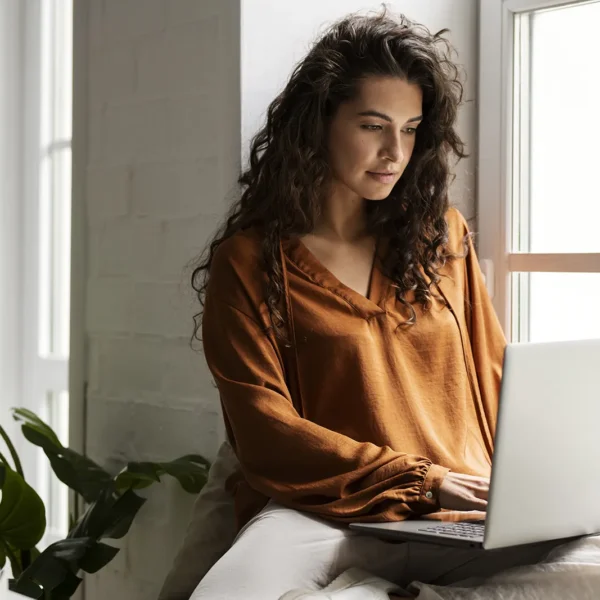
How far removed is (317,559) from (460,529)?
22cm

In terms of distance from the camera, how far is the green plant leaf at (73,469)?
5.82 ft

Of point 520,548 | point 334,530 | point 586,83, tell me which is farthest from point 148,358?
point 586,83

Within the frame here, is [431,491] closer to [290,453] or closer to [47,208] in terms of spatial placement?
[290,453]

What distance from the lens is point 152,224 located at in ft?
6.06

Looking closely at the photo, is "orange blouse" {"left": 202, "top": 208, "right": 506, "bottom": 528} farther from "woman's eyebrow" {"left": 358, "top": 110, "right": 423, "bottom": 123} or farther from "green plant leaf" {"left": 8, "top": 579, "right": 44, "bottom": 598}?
"green plant leaf" {"left": 8, "top": 579, "right": 44, "bottom": 598}

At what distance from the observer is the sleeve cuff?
138cm

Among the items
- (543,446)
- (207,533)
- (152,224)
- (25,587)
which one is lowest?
(25,587)

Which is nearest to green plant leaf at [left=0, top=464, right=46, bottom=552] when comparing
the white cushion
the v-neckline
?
the white cushion

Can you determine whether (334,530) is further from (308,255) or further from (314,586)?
(308,255)

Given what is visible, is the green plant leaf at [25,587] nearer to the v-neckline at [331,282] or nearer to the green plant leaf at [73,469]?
the green plant leaf at [73,469]

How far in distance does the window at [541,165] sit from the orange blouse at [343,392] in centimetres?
35

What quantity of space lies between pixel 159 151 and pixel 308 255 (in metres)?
0.43

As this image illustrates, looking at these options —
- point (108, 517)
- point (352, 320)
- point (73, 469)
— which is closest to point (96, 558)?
point (108, 517)

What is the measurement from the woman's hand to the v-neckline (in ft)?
1.05
